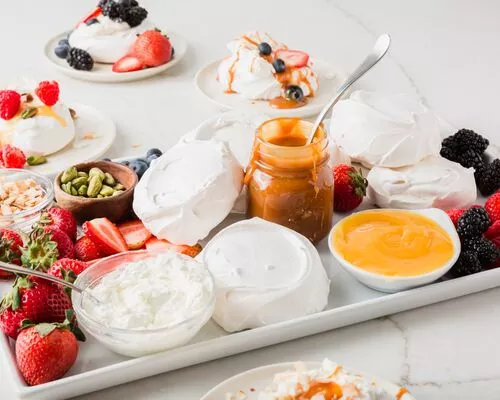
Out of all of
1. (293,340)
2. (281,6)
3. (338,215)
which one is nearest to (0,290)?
(293,340)

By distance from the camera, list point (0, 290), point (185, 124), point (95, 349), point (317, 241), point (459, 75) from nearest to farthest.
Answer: point (95, 349), point (0, 290), point (317, 241), point (185, 124), point (459, 75)

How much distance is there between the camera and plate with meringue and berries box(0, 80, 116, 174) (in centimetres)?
260

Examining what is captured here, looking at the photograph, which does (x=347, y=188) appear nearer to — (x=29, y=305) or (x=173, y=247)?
(x=173, y=247)

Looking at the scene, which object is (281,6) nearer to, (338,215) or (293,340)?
(338,215)

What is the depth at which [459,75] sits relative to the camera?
325 cm

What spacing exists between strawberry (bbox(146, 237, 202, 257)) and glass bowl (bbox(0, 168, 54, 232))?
1.02 feet

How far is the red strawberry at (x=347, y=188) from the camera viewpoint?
Result: 2229 mm

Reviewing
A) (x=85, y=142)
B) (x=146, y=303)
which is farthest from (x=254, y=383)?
(x=85, y=142)

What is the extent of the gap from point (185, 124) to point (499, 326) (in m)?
1.34

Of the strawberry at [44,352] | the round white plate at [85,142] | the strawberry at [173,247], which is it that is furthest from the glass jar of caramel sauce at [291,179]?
the round white plate at [85,142]

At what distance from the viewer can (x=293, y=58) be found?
300 cm

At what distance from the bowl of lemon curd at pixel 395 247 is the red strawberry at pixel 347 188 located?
0.15m

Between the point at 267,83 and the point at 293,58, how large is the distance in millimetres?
154

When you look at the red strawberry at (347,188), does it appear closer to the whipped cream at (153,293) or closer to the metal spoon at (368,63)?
the metal spoon at (368,63)
